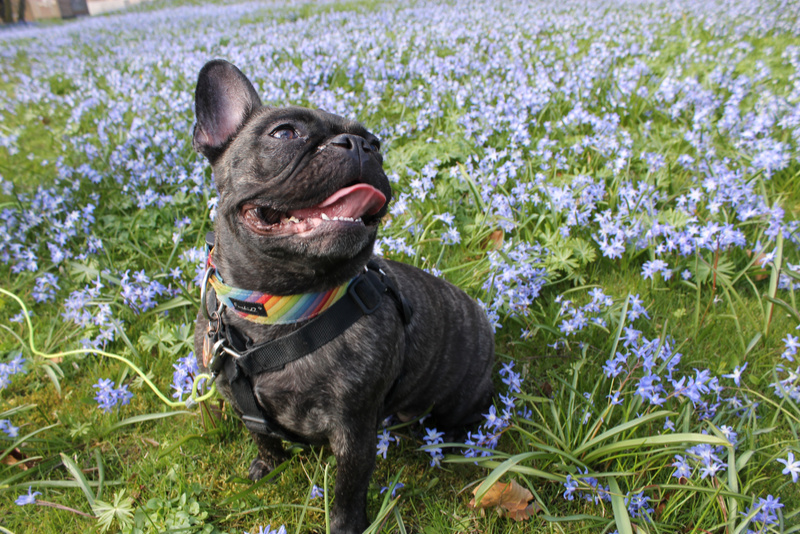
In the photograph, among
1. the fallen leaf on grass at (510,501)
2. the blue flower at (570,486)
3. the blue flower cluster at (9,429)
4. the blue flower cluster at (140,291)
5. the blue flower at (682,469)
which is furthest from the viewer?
the blue flower cluster at (140,291)

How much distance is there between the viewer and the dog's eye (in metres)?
2.18

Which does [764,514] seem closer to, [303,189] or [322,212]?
[322,212]

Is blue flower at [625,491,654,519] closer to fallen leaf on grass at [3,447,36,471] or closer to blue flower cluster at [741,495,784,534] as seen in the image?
blue flower cluster at [741,495,784,534]

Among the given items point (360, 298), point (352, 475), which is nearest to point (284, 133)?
point (360, 298)

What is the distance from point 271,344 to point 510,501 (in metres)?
1.48

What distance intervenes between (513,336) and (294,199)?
2.16 m

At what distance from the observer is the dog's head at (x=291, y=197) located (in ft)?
6.28

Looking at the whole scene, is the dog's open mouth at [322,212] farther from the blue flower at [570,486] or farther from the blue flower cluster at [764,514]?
the blue flower cluster at [764,514]

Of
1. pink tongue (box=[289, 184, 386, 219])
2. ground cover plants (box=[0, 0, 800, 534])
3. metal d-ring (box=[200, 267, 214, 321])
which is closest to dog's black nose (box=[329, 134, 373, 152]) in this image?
pink tongue (box=[289, 184, 386, 219])

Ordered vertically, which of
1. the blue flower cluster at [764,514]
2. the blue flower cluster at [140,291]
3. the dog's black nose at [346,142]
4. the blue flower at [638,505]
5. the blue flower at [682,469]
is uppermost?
the dog's black nose at [346,142]

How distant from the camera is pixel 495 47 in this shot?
913 centimetres

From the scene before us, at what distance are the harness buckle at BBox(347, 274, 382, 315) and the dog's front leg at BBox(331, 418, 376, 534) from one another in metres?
0.53

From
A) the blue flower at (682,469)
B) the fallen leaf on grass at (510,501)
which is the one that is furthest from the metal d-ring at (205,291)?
the blue flower at (682,469)

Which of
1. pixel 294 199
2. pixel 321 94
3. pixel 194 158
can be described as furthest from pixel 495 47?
pixel 294 199
